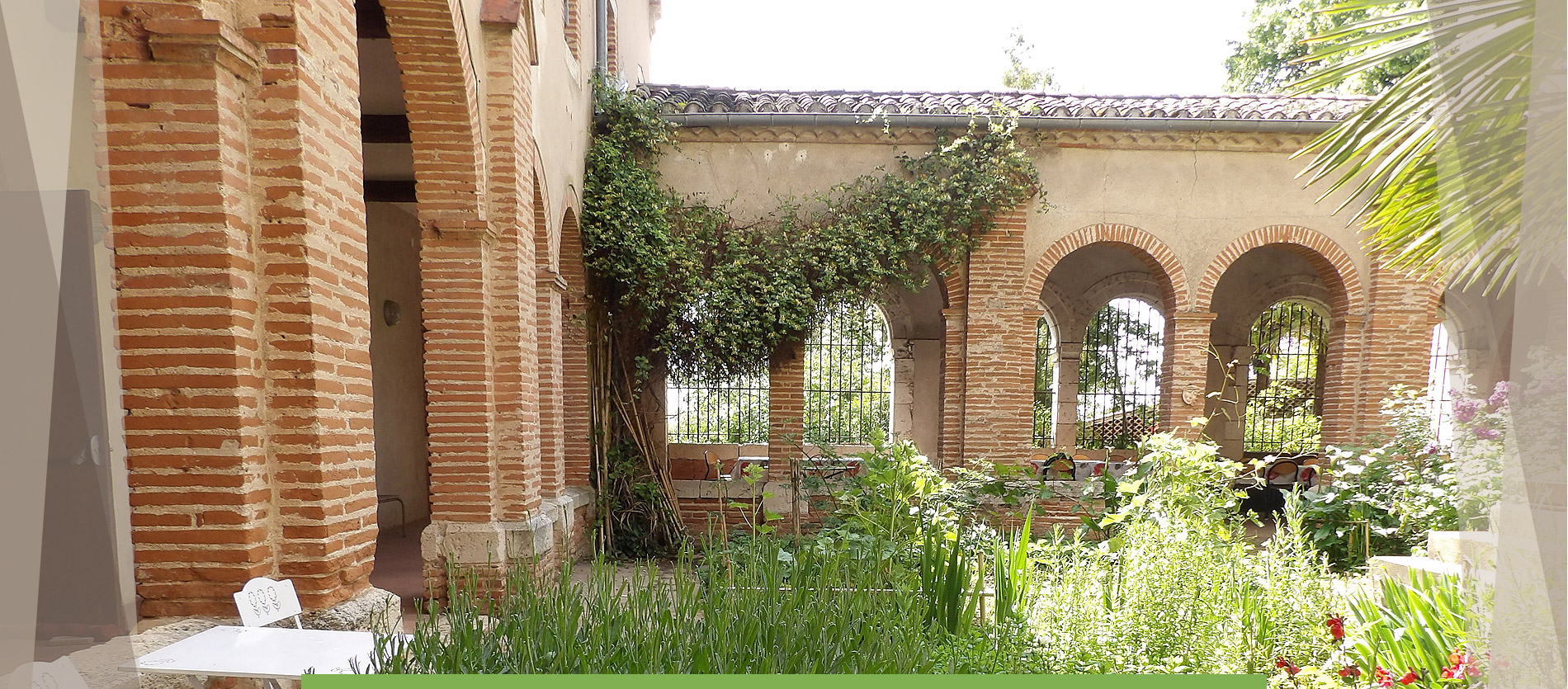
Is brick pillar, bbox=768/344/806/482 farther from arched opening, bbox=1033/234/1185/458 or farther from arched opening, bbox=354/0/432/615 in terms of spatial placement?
arched opening, bbox=1033/234/1185/458

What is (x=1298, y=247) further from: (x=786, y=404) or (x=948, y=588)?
(x=948, y=588)

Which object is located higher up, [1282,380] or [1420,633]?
[1420,633]

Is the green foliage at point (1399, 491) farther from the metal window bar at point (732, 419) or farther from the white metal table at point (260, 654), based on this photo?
the metal window bar at point (732, 419)

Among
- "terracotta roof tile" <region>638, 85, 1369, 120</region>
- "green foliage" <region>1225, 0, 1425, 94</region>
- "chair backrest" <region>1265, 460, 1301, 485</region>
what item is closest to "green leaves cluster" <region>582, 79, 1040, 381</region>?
"terracotta roof tile" <region>638, 85, 1369, 120</region>

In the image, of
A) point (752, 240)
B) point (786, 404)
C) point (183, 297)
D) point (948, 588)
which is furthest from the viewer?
point (786, 404)

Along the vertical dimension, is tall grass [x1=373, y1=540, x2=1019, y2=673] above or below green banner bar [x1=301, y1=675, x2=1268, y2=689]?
below

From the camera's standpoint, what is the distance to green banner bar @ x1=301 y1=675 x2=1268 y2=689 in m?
0.96

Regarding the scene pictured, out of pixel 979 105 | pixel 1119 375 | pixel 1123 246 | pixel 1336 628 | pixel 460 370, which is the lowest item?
pixel 1119 375

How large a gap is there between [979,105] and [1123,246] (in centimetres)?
225

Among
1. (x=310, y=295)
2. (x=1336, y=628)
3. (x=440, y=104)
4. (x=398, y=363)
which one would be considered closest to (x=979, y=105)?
(x=440, y=104)

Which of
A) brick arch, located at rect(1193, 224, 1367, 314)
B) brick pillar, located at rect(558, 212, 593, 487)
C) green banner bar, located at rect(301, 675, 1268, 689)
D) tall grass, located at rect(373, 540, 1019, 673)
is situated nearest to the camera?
green banner bar, located at rect(301, 675, 1268, 689)

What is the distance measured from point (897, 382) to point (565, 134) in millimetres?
7814

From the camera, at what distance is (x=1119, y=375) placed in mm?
13242

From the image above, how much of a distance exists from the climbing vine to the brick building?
0.93ft
